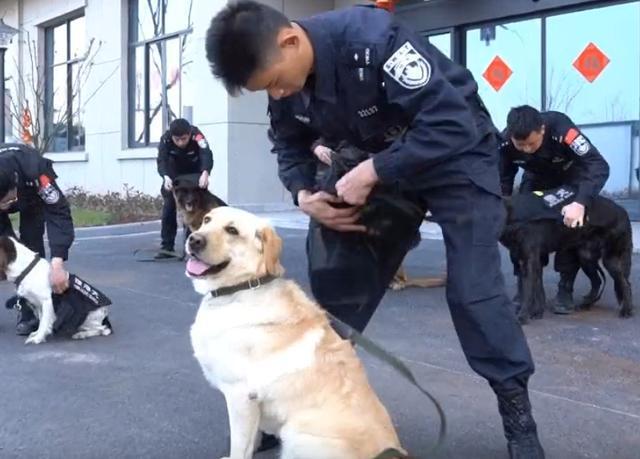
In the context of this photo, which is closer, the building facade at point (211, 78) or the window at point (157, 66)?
the building facade at point (211, 78)

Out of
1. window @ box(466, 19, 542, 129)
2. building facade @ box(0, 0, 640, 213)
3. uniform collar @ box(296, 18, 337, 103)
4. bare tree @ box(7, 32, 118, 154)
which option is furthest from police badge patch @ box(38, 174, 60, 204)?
bare tree @ box(7, 32, 118, 154)

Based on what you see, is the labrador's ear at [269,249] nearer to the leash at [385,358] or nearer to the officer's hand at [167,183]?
the leash at [385,358]

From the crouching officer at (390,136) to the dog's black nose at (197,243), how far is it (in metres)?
0.44

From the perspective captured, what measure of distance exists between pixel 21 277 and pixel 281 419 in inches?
131

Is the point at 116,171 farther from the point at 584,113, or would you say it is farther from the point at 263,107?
the point at 584,113

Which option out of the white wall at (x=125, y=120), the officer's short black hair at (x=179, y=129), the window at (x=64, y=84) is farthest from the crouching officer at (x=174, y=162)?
the window at (x=64, y=84)

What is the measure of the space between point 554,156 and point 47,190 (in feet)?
11.5

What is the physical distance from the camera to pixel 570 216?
5.88 metres

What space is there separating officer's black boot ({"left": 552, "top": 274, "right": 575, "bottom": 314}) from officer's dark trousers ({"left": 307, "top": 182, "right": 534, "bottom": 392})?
346 centimetres

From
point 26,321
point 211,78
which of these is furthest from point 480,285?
point 211,78

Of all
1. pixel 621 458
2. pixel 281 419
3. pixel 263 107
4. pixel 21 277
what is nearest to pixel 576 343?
pixel 621 458

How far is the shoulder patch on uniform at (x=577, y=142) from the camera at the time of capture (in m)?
6.08

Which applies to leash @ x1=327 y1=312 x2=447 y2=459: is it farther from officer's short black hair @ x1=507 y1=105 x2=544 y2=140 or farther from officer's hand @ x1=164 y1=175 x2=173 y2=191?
officer's hand @ x1=164 y1=175 x2=173 y2=191

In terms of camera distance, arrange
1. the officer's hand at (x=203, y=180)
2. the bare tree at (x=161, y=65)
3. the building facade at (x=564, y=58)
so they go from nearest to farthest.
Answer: the officer's hand at (x=203, y=180)
the building facade at (x=564, y=58)
the bare tree at (x=161, y=65)
